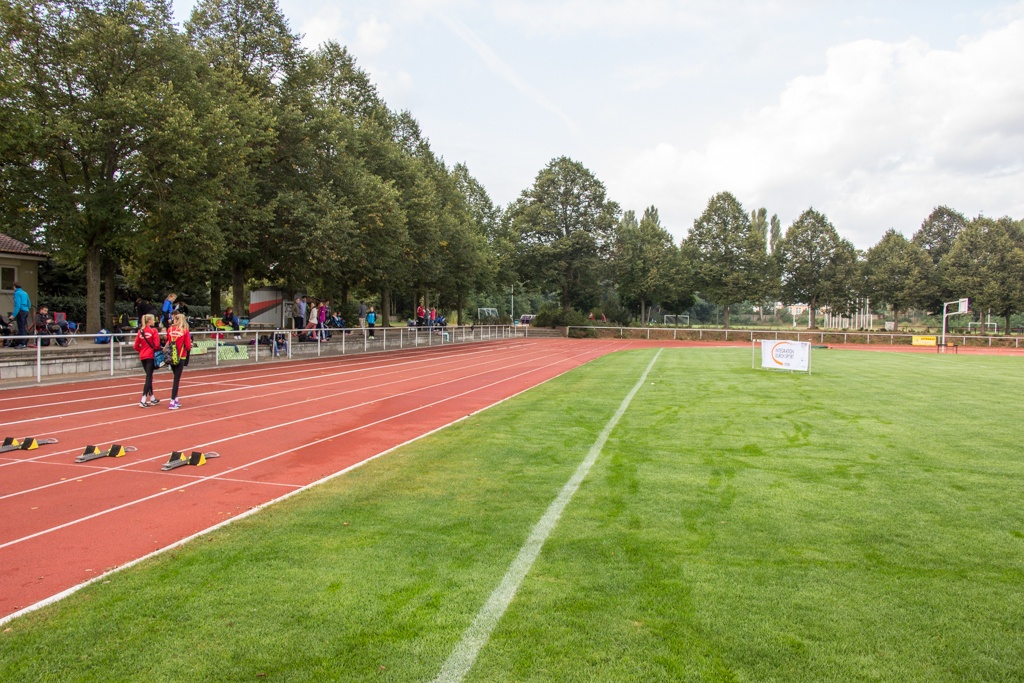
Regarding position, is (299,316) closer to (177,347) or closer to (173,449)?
(177,347)

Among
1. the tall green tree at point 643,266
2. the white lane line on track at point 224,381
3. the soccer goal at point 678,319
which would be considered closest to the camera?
the white lane line on track at point 224,381

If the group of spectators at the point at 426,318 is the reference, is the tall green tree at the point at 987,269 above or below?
above

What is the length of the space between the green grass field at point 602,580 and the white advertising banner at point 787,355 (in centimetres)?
1280

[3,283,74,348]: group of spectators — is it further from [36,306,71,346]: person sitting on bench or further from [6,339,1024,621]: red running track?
[6,339,1024,621]: red running track

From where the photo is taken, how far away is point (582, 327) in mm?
53750

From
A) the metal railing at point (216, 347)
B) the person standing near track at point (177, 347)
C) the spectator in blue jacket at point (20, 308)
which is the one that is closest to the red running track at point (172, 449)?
the person standing near track at point (177, 347)

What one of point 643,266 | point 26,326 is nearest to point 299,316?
point 26,326

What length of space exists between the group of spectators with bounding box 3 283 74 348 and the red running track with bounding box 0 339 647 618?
3786mm

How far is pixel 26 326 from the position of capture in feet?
62.5

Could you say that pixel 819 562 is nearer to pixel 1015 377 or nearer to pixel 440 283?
pixel 1015 377

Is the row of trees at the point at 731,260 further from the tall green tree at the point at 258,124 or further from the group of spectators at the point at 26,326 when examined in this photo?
the group of spectators at the point at 26,326

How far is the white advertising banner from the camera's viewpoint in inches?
798

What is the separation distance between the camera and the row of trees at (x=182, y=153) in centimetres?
1878

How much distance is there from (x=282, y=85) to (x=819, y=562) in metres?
30.5
